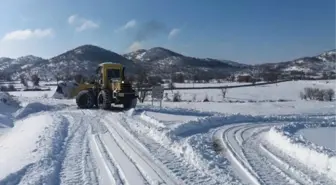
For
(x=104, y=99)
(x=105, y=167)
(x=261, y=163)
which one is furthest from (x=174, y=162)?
(x=104, y=99)

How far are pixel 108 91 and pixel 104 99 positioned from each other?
2.35ft

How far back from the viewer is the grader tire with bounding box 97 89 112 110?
2317 centimetres

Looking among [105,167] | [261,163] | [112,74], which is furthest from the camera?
[112,74]

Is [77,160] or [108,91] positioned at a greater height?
[108,91]

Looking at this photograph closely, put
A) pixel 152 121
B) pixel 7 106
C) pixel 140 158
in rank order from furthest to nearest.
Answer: pixel 7 106 < pixel 152 121 < pixel 140 158

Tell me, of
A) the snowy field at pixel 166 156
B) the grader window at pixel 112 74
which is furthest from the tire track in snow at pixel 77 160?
the grader window at pixel 112 74

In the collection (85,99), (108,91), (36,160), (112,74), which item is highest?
(112,74)

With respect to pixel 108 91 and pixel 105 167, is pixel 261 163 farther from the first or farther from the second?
pixel 108 91

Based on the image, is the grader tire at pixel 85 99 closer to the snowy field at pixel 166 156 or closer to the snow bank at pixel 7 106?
the snow bank at pixel 7 106

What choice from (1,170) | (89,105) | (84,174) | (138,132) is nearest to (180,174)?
(84,174)

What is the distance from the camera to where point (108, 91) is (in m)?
23.8

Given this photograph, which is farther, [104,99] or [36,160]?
[104,99]

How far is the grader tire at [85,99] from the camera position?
82.6 ft

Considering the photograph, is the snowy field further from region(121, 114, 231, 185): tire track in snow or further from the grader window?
the grader window
